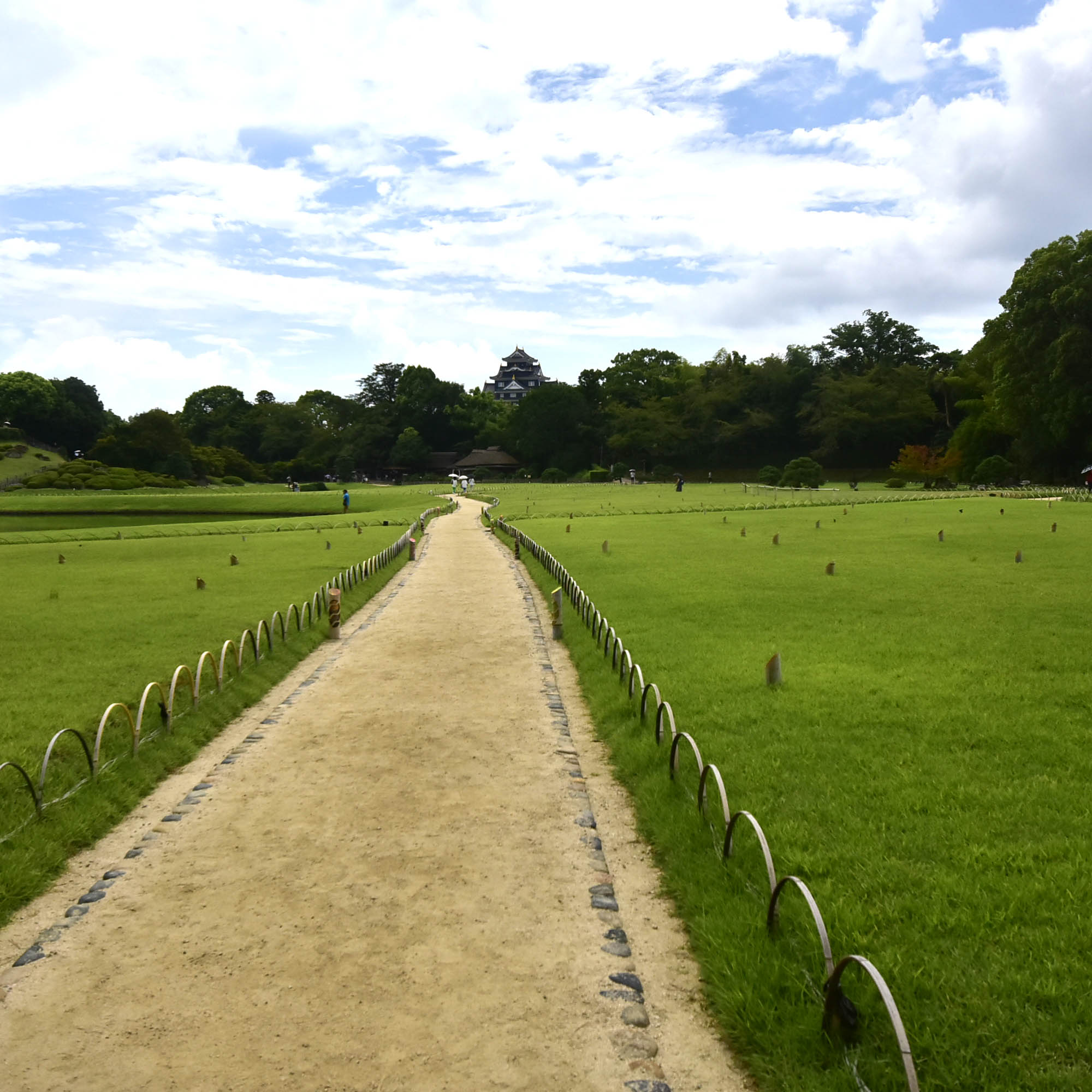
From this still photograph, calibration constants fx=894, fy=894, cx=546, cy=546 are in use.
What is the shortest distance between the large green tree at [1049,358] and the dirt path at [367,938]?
58307mm

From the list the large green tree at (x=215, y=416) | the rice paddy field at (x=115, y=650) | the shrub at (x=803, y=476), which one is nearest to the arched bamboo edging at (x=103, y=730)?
the rice paddy field at (x=115, y=650)

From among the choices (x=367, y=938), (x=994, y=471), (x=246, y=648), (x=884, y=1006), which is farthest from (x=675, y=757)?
(x=994, y=471)

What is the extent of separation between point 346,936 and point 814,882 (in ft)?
10.3

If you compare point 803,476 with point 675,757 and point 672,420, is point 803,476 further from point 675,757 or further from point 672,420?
point 675,757

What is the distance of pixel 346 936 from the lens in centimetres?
570

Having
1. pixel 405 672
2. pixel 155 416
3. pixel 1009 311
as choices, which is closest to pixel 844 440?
pixel 1009 311

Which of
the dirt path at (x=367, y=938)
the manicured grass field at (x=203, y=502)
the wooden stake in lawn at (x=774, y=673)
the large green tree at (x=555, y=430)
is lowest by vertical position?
the dirt path at (x=367, y=938)

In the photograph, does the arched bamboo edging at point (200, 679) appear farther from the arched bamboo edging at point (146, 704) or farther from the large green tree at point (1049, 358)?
the large green tree at point (1049, 358)

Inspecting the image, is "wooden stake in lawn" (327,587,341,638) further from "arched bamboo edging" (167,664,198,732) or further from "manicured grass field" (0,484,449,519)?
"manicured grass field" (0,484,449,519)

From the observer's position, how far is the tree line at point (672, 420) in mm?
69438

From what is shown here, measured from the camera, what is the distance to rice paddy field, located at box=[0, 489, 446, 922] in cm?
768

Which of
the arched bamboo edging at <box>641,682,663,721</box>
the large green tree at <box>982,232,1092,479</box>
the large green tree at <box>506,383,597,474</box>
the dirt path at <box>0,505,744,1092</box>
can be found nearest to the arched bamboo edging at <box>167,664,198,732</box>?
the dirt path at <box>0,505,744,1092</box>

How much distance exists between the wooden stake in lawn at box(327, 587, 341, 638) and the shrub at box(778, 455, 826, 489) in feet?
188

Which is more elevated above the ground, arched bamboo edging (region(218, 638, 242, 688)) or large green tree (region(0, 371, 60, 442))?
large green tree (region(0, 371, 60, 442))
